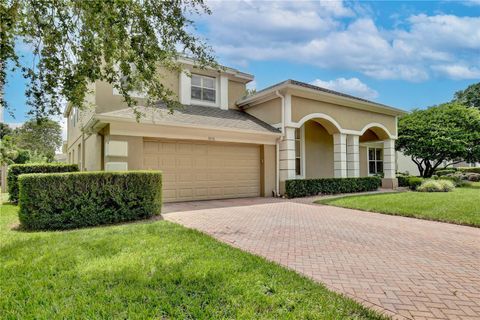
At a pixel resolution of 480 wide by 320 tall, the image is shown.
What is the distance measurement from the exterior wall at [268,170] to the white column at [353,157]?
535 cm

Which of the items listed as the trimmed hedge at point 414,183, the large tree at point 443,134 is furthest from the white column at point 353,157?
the large tree at point 443,134

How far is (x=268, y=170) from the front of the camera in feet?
43.3

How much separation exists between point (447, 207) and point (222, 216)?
752 centimetres

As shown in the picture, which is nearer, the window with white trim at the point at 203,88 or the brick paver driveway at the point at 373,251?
the brick paver driveway at the point at 373,251

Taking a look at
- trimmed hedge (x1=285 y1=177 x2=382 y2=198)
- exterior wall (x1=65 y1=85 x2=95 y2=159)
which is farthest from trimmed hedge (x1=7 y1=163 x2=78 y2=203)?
trimmed hedge (x1=285 y1=177 x2=382 y2=198)

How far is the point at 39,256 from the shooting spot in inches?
175

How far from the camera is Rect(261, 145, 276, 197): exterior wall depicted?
13.1m

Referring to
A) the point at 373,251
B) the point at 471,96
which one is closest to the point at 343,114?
the point at 373,251

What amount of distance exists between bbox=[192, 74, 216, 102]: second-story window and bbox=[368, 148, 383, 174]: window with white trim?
41.9ft

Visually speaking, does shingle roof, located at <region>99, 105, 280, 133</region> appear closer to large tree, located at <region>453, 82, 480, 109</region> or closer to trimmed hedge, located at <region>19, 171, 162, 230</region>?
trimmed hedge, located at <region>19, 171, 162, 230</region>

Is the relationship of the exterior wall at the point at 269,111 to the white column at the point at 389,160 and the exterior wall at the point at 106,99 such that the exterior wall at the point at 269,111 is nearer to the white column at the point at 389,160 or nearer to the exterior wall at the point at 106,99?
the exterior wall at the point at 106,99

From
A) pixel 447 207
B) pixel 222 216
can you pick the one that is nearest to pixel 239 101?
pixel 222 216

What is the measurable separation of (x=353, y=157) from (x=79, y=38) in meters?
14.3

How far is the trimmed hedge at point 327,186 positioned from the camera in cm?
1282
